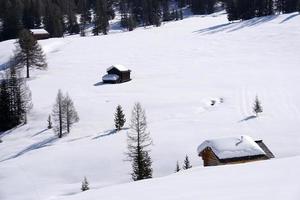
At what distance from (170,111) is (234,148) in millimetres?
26606

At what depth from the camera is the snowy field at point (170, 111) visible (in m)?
13.5

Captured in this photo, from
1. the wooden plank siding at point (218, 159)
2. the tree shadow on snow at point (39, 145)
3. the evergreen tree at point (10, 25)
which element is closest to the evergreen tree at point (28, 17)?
the evergreen tree at point (10, 25)

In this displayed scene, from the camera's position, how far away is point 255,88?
63344 mm

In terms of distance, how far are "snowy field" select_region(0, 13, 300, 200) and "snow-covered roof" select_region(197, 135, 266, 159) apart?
4.73 metres

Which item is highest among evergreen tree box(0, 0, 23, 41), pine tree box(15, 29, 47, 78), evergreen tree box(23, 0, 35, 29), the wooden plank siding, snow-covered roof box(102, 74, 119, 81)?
evergreen tree box(23, 0, 35, 29)

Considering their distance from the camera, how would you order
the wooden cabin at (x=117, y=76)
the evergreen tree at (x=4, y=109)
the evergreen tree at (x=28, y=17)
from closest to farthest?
1. the evergreen tree at (x=4, y=109)
2. the wooden cabin at (x=117, y=76)
3. the evergreen tree at (x=28, y=17)

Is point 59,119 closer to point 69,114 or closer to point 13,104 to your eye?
point 69,114

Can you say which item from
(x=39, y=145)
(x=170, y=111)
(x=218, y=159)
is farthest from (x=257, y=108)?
(x=39, y=145)

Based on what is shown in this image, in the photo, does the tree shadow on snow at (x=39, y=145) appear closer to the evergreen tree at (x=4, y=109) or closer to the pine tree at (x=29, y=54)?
the evergreen tree at (x=4, y=109)

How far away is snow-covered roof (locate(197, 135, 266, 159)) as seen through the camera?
1127 inches

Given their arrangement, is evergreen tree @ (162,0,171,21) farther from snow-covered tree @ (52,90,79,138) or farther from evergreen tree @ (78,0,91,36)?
snow-covered tree @ (52,90,79,138)

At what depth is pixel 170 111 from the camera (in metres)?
55.3

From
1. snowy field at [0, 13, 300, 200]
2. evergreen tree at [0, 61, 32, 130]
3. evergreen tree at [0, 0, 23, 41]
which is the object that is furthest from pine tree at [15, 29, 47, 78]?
evergreen tree at [0, 0, 23, 41]

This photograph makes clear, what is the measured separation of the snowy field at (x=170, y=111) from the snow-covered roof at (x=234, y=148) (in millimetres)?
4729
